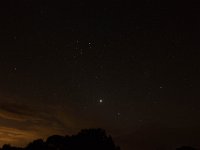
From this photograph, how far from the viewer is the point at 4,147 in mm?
88250

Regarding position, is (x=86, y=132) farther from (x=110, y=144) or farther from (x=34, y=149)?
(x=34, y=149)

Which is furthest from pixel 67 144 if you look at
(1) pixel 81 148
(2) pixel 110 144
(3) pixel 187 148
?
(3) pixel 187 148

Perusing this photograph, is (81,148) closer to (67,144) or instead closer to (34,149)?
(67,144)

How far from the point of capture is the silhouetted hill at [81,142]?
9125cm

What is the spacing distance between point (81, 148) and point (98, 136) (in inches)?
211

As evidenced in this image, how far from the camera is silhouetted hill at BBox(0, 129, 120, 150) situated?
299 ft

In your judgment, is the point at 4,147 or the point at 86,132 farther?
the point at 86,132

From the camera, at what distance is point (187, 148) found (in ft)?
310

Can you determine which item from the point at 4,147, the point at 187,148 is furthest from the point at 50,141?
the point at 187,148

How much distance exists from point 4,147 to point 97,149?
22444mm

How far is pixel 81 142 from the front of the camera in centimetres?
9200

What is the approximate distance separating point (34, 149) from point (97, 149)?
15405 mm

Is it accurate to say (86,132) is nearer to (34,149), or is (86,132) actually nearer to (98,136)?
(98,136)

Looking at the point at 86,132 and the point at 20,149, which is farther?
the point at 86,132
